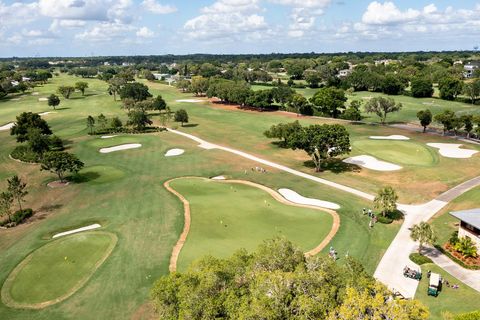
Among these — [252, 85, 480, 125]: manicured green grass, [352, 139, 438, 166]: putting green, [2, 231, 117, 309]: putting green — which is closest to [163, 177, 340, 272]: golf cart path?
[2, 231, 117, 309]: putting green

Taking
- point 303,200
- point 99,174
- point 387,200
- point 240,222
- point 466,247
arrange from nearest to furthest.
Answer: point 466,247 < point 387,200 < point 240,222 < point 303,200 < point 99,174

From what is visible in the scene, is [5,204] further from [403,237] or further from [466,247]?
[466,247]

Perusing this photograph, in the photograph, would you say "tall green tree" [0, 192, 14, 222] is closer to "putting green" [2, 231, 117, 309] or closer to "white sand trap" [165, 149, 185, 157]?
"putting green" [2, 231, 117, 309]

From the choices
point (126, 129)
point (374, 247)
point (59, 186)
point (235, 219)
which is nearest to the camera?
point (374, 247)

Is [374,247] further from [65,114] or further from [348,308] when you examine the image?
[65,114]

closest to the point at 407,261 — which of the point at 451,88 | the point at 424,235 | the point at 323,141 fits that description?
the point at 424,235

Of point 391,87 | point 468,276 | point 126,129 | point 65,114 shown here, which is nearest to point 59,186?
point 126,129
